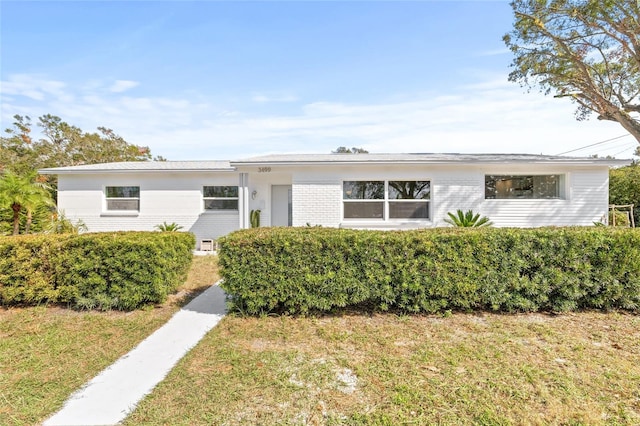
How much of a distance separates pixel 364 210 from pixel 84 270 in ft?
25.4

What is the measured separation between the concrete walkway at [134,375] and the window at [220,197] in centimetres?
748

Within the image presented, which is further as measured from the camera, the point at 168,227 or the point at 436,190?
the point at 168,227

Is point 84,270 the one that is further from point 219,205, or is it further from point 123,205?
point 123,205

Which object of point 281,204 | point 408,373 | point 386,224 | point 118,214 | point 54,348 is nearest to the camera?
point 408,373

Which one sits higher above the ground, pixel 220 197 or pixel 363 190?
pixel 363 190

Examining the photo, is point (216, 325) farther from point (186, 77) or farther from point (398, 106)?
point (398, 106)

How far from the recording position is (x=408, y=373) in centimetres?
291

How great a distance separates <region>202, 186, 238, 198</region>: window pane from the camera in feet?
38.9

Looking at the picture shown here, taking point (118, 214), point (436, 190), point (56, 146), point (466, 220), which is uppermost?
point (56, 146)

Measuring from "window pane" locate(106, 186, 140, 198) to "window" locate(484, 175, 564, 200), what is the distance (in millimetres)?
13916

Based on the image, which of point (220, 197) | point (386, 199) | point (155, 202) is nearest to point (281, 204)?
point (220, 197)

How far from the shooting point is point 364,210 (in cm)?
1002

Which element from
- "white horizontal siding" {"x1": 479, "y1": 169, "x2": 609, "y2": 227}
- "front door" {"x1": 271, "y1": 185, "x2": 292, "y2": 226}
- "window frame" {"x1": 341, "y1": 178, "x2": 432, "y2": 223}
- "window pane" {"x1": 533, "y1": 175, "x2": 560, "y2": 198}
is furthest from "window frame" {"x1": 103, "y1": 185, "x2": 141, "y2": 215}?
"window pane" {"x1": 533, "y1": 175, "x2": 560, "y2": 198}

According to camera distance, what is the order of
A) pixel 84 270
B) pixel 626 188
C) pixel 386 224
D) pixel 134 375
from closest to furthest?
pixel 134 375
pixel 84 270
pixel 386 224
pixel 626 188
